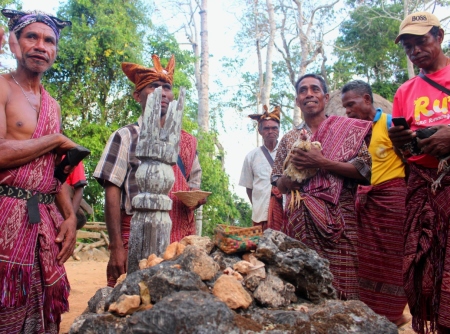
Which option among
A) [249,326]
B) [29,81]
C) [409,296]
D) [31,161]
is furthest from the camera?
[409,296]

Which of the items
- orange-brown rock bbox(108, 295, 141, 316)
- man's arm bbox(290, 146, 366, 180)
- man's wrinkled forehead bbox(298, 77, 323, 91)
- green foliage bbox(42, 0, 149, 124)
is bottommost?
orange-brown rock bbox(108, 295, 141, 316)

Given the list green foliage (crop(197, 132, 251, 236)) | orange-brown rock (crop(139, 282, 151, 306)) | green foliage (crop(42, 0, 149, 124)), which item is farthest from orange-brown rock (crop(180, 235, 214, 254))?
green foliage (crop(42, 0, 149, 124))

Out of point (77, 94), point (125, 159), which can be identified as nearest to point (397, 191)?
point (125, 159)

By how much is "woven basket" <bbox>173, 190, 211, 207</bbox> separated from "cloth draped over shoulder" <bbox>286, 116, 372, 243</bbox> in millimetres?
781

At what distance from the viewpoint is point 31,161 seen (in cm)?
239

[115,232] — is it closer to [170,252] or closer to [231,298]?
[170,252]

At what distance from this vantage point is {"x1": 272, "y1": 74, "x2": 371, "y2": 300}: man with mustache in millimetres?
2863

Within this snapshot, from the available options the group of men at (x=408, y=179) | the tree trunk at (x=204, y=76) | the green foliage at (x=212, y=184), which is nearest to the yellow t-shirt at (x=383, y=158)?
the group of men at (x=408, y=179)

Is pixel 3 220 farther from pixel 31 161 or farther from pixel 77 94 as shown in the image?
pixel 77 94

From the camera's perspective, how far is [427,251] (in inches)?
108

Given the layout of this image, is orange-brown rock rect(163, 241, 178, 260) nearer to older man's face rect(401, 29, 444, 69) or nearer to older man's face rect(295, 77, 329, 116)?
older man's face rect(295, 77, 329, 116)

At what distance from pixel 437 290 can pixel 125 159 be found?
213 centimetres

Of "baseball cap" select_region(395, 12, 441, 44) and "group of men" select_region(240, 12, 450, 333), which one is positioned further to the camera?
"baseball cap" select_region(395, 12, 441, 44)

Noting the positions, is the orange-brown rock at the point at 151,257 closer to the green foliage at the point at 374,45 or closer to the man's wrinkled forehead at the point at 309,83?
the man's wrinkled forehead at the point at 309,83
